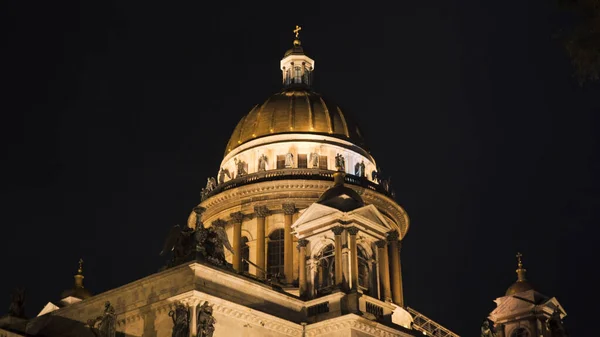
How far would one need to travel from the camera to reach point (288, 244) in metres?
54.3

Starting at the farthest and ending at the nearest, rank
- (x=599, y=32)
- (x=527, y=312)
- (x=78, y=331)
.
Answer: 1. (x=527, y=312)
2. (x=78, y=331)
3. (x=599, y=32)

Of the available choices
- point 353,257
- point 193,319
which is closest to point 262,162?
point 353,257

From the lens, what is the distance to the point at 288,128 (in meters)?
58.7

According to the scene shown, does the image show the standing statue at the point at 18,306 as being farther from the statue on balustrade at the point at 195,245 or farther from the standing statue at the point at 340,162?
the standing statue at the point at 340,162

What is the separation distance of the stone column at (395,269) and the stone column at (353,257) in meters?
12.7

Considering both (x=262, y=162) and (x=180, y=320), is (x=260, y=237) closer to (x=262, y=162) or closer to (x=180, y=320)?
(x=262, y=162)

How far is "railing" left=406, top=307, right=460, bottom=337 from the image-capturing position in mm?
59616

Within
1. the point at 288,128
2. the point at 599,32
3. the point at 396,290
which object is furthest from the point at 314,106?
the point at 599,32

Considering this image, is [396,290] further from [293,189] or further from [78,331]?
[78,331]

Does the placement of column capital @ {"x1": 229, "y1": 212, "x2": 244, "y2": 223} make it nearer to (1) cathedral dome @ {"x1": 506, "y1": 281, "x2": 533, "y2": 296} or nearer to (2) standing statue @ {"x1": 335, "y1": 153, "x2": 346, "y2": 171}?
(2) standing statue @ {"x1": 335, "y1": 153, "x2": 346, "y2": 171}

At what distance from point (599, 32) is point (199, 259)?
2318 cm

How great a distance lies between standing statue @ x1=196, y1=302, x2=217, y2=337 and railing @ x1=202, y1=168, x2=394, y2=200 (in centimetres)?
1930

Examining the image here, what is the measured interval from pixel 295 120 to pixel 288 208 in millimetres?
6411

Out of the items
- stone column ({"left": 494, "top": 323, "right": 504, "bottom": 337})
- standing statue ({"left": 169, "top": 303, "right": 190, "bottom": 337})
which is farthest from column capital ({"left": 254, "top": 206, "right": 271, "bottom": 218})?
standing statue ({"left": 169, "top": 303, "right": 190, "bottom": 337})
